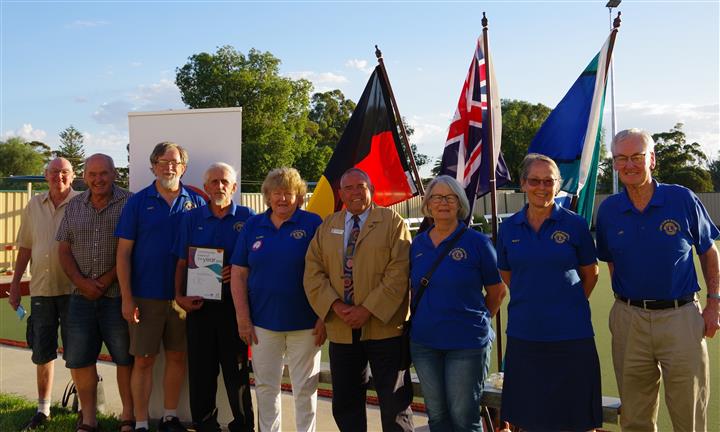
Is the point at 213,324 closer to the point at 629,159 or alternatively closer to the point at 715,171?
the point at 629,159

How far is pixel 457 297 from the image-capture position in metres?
3.23

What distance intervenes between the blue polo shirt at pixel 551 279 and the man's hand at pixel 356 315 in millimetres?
802

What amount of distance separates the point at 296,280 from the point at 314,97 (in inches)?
2627

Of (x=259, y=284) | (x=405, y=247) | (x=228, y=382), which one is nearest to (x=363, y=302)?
(x=405, y=247)

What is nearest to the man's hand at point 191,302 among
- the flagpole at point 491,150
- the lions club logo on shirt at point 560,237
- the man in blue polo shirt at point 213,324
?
the man in blue polo shirt at point 213,324

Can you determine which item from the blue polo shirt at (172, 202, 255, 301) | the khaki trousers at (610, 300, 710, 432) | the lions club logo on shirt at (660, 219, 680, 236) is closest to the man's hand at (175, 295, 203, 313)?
the blue polo shirt at (172, 202, 255, 301)

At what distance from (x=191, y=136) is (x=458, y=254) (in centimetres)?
274

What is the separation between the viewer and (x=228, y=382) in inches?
163

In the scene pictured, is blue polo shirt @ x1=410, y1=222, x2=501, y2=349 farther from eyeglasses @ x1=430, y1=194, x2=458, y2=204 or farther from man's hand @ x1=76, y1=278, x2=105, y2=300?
man's hand @ x1=76, y1=278, x2=105, y2=300

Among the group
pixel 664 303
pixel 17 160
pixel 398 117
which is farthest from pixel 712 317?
pixel 17 160

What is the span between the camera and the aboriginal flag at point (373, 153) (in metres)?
4.79

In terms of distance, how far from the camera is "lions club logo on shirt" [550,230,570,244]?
313 centimetres

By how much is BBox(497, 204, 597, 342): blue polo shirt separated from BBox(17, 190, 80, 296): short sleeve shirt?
3.37m

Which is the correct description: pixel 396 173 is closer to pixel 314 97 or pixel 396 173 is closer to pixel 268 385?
pixel 268 385
